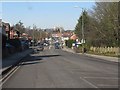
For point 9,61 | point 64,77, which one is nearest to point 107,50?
point 9,61

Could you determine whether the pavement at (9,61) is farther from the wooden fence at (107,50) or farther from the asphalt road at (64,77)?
the wooden fence at (107,50)

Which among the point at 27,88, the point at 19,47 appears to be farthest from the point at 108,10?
the point at 27,88

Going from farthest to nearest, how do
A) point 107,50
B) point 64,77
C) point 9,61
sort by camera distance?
1. point 107,50
2. point 9,61
3. point 64,77

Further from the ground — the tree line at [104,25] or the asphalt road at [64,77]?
the tree line at [104,25]

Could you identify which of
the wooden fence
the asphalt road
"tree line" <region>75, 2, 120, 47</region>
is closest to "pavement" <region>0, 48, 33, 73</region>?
the asphalt road

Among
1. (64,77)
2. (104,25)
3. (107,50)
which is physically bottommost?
(64,77)

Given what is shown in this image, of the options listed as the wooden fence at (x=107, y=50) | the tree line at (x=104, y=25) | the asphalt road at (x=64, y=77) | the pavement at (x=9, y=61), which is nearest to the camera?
the asphalt road at (x=64, y=77)

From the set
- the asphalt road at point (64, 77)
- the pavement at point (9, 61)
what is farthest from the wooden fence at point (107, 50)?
the asphalt road at point (64, 77)

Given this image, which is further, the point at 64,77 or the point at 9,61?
the point at 9,61

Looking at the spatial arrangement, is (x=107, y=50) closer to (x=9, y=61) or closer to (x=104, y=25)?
(x=104, y=25)

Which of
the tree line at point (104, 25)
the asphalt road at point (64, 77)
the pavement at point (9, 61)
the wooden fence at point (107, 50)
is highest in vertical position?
the tree line at point (104, 25)

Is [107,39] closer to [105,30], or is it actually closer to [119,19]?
[105,30]

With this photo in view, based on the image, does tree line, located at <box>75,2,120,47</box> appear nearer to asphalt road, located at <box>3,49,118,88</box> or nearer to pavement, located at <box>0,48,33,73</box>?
Answer: pavement, located at <box>0,48,33,73</box>

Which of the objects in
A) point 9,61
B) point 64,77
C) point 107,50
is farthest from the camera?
point 107,50
